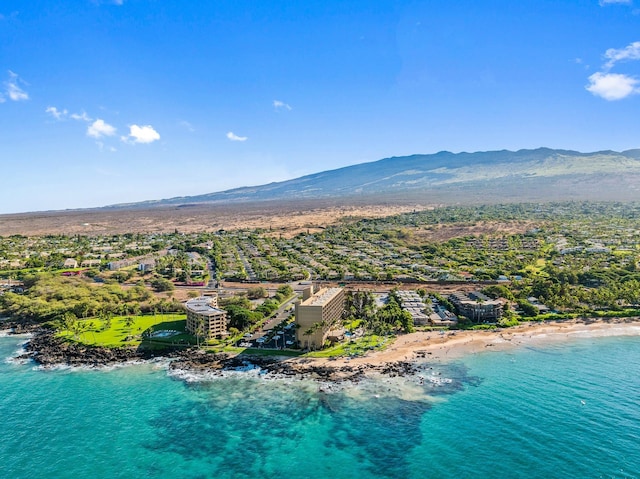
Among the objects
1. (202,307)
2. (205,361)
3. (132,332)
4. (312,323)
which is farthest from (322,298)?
(132,332)

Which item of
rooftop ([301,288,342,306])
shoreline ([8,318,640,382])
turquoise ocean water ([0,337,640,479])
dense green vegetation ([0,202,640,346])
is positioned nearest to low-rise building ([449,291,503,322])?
dense green vegetation ([0,202,640,346])

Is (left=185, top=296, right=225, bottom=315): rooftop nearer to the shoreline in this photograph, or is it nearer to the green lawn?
the green lawn

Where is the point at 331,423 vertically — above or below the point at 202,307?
below

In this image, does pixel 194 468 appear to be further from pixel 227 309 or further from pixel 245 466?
pixel 227 309

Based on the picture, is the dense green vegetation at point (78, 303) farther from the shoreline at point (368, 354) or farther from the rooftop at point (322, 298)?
the rooftop at point (322, 298)

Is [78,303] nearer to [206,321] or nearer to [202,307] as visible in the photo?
[202,307]

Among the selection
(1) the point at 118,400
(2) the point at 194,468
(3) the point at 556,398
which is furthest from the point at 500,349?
(1) the point at 118,400

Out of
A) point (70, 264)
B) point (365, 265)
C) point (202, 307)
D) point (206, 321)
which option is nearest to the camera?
point (206, 321)
